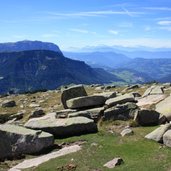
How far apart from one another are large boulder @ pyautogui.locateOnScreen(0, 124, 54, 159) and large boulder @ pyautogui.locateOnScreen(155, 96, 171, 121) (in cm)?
1191

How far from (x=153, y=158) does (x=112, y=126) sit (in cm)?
1152

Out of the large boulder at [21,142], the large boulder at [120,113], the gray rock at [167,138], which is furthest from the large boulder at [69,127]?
the gray rock at [167,138]

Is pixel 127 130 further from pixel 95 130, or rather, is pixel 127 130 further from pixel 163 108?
pixel 163 108

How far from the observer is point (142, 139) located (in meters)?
31.0

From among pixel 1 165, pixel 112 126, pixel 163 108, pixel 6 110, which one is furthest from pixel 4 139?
pixel 6 110

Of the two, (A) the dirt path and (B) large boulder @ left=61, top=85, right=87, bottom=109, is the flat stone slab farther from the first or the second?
(A) the dirt path

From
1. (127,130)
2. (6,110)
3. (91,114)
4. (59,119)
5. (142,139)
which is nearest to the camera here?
(142,139)

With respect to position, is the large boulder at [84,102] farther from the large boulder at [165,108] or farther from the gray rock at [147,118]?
the gray rock at [147,118]

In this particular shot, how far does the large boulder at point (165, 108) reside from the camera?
3716 centimetres

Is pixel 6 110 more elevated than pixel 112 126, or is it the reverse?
pixel 112 126

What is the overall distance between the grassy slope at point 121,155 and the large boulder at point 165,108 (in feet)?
18.3

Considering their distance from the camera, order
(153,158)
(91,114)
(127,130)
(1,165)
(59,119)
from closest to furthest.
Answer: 1. (153,158)
2. (1,165)
3. (127,130)
4. (59,119)
5. (91,114)

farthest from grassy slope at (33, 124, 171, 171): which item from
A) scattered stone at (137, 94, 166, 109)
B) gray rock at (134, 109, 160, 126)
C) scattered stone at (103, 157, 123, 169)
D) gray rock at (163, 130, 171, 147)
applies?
scattered stone at (137, 94, 166, 109)

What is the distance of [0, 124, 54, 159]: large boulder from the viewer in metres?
31.3
